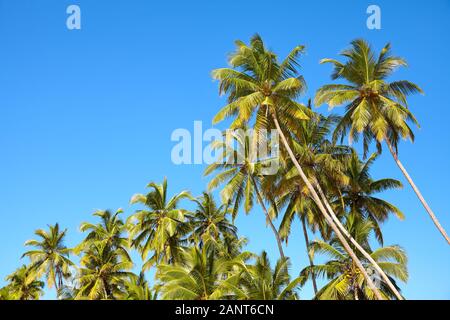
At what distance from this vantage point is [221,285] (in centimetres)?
2258

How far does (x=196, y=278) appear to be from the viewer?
2436cm

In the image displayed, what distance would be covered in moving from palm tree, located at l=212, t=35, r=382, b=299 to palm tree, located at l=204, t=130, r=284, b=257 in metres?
4.04

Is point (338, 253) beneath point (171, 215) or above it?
beneath

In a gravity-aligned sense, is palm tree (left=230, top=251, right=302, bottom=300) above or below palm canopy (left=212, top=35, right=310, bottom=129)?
below

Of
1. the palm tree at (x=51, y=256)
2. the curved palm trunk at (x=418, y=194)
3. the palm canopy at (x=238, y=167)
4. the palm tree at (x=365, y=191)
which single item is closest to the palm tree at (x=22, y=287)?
the palm tree at (x=51, y=256)

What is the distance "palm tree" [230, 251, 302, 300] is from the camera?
22547mm

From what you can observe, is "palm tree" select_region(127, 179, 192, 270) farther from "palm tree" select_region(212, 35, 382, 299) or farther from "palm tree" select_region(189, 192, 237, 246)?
"palm tree" select_region(212, 35, 382, 299)

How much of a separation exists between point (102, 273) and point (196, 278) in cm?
1401

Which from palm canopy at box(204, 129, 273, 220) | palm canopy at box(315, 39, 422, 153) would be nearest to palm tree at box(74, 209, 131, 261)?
palm canopy at box(204, 129, 273, 220)

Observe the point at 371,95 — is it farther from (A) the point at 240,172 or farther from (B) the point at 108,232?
(B) the point at 108,232

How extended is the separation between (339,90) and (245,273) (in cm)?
1180
